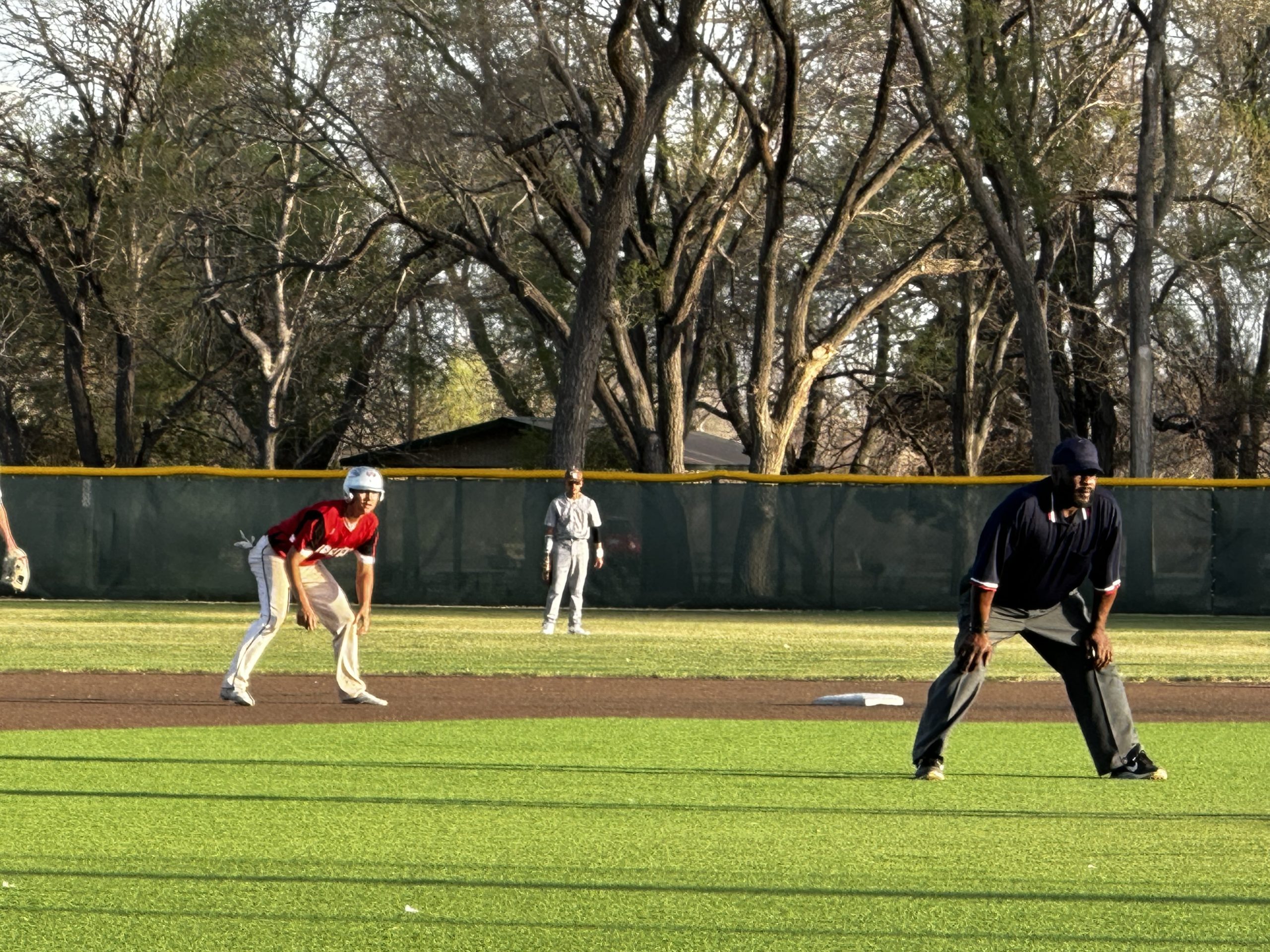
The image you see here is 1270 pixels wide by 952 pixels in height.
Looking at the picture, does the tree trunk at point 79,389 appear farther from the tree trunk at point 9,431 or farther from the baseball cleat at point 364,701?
the baseball cleat at point 364,701

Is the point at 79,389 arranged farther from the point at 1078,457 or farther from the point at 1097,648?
the point at 1078,457

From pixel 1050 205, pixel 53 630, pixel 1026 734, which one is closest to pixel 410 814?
pixel 1026 734

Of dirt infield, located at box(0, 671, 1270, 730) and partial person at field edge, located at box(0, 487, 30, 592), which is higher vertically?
partial person at field edge, located at box(0, 487, 30, 592)

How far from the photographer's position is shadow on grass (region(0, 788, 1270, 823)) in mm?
7422

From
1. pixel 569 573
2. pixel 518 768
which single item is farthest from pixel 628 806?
pixel 569 573

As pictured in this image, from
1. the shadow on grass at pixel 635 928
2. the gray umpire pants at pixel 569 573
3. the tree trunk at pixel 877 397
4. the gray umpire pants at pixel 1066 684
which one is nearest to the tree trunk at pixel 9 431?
the tree trunk at pixel 877 397

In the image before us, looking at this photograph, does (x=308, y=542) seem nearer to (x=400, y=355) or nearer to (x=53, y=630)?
(x=53, y=630)

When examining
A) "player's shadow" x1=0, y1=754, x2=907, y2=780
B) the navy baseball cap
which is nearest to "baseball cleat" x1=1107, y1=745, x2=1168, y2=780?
"player's shadow" x1=0, y1=754, x2=907, y2=780

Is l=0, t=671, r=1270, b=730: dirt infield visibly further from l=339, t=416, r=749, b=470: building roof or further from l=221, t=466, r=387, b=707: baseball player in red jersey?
l=339, t=416, r=749, b=470: building roof

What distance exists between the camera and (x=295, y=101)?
2823 cm

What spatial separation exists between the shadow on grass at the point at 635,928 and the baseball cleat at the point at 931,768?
3223 millimetres

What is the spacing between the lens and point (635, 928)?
17.1 ft

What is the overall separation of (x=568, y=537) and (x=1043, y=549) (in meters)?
10.9

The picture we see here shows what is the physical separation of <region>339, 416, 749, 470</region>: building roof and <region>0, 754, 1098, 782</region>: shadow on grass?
32862mm
